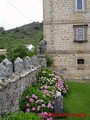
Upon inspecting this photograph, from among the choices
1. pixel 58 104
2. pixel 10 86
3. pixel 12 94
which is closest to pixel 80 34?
pixel 58 104

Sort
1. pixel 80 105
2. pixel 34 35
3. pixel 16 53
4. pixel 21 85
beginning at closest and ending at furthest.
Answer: pixel 21 85 → pixel 80 105 → pixel 16 53 → pixel 34 35

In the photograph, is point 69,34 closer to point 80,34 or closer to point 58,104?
point 80,34

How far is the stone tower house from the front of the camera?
2584 centimetres

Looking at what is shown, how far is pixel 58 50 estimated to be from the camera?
85.7ft

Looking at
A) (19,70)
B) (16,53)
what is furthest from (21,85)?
(16,53)

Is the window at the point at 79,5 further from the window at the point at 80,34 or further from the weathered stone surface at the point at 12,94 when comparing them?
the weathered stone surface at the point at 12,94

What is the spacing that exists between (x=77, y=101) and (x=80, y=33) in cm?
1316

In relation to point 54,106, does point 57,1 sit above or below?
above

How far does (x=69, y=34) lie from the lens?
25922 millimetres

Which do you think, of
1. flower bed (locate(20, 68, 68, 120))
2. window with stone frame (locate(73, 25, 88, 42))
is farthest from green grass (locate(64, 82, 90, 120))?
window with stone frame (locate(73, 25, 88, 42))

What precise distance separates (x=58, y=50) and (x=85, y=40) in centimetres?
232

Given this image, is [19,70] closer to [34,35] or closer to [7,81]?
[7,81]

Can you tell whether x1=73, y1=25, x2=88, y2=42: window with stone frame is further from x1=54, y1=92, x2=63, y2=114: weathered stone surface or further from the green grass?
x1=54, y1=92, x2=63, y2=114: weathered stone surface

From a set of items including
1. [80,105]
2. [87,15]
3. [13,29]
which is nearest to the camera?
[80,105]
